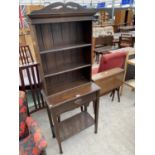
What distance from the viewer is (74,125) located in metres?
1.83

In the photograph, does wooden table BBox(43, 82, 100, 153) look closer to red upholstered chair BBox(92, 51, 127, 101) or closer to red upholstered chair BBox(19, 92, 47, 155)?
A: red upholstered chair BBox(19, 92, 47, 155)

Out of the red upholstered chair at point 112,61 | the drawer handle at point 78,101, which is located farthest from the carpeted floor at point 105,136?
the red upholstered chair at point 112,61

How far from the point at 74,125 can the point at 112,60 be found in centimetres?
122

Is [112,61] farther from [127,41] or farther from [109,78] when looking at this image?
[127,41]

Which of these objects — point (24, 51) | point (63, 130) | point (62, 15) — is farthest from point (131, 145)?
point (24, 51)

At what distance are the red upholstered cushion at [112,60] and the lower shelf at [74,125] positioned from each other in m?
0.87

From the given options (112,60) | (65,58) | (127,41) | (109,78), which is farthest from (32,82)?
(127,41)

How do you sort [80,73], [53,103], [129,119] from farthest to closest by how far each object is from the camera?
[129,119], [80,73], [53,103]
